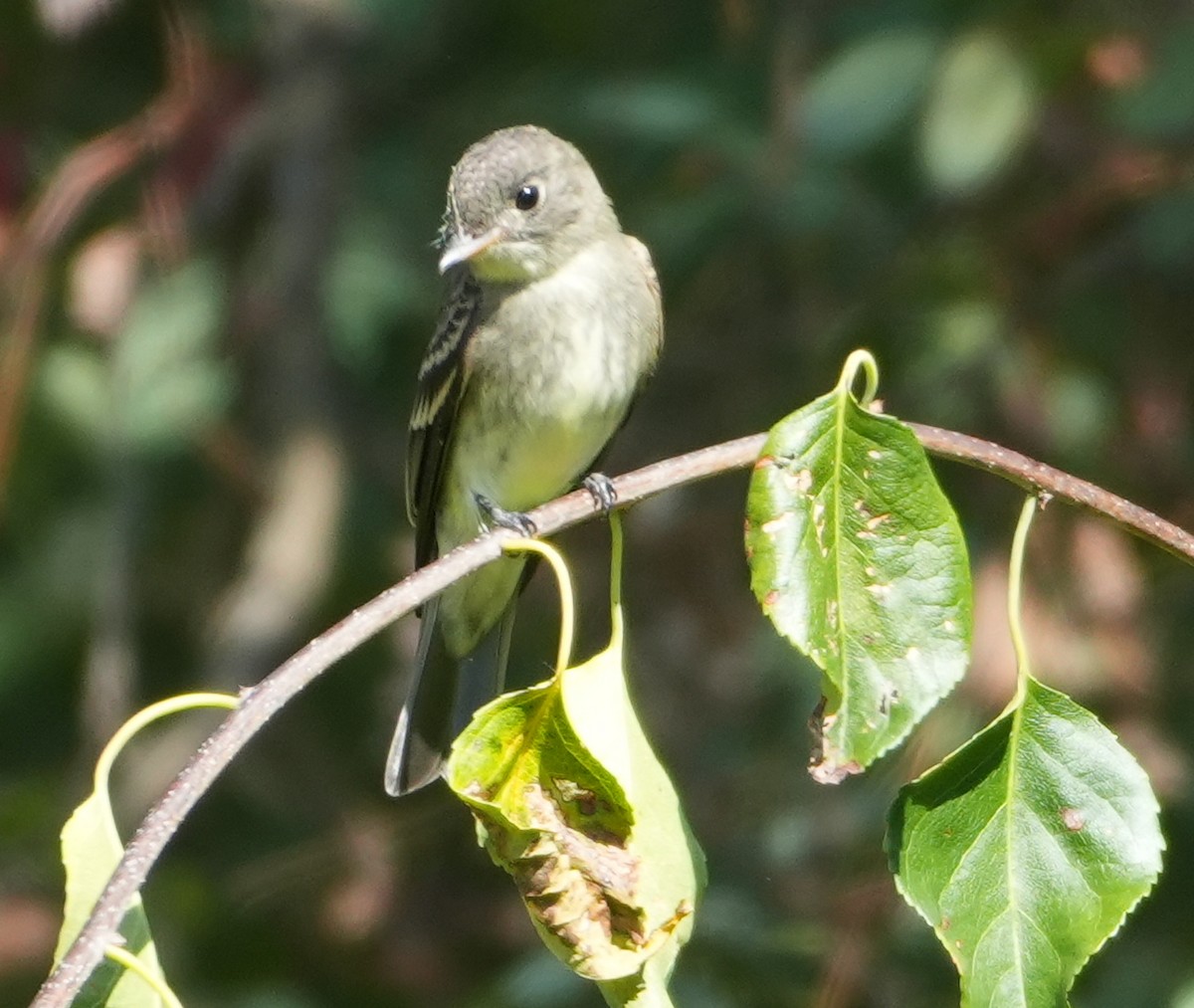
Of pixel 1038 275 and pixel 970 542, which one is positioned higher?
pixel 1038 275

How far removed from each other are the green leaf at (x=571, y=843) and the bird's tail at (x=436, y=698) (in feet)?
4.58

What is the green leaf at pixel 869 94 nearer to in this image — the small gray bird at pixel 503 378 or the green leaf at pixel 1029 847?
the small gray bird at pixel 503 378

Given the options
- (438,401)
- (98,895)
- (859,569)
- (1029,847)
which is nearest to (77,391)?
(438,401)

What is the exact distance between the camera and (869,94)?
4082 mm

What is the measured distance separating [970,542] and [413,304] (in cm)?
152

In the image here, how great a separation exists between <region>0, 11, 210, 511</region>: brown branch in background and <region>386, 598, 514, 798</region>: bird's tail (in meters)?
1.27

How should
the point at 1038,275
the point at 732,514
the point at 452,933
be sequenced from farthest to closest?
the point at 452,933
the point at 732,514
the point at 1038,275

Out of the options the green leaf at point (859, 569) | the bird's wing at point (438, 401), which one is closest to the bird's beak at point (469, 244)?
the bird's wing at point (438, 401)

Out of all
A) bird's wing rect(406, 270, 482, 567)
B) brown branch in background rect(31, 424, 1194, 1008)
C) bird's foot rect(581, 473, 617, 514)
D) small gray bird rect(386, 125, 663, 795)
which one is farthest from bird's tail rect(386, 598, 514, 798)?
brown branch in background rect(31, 424, 1194, 1008)

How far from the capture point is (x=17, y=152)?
4680 mm

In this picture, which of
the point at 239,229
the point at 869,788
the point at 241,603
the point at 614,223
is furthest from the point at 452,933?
the point at 614,223

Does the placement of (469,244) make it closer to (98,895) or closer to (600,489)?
(600,489)

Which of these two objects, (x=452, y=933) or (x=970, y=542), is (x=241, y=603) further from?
(x=970, y=542)

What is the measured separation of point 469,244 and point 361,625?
166cm
